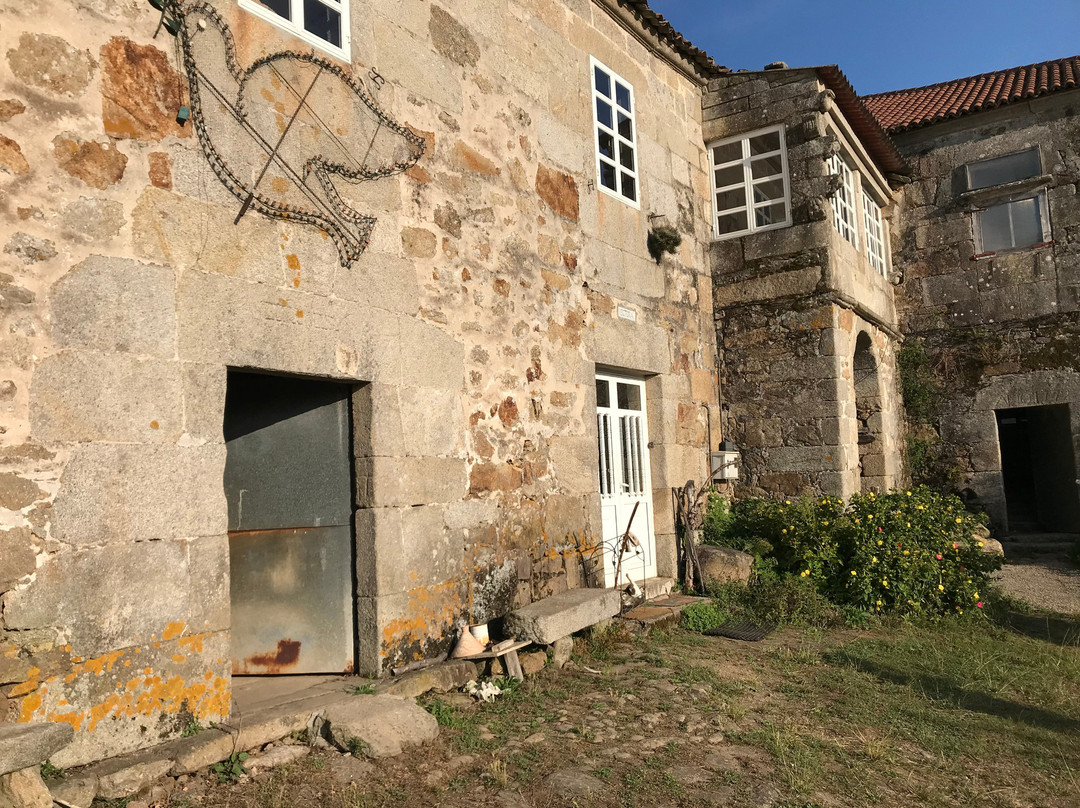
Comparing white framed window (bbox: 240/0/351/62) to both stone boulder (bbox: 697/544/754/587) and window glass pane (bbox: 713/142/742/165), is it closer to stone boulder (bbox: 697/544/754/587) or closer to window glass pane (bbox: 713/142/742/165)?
stone boulder (bbox: 697/544/754/587)

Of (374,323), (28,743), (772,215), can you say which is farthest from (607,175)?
(28,743)

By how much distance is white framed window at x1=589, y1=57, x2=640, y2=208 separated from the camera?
7330 millimetres

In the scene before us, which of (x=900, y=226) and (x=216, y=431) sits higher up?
(x=900, y=226)

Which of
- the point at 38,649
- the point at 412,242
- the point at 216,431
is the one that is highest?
the point at 412,242

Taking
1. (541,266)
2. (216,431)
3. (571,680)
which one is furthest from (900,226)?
(216,431)

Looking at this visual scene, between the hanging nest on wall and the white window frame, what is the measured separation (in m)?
3.81

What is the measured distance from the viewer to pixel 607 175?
7430mm

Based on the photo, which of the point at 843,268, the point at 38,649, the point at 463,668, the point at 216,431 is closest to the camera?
the point at 38,649

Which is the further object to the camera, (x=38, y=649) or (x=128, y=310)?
(x=128, y=310)

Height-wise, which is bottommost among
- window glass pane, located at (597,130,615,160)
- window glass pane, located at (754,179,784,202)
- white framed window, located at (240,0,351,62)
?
white framed window, located at (240,0,351,62)

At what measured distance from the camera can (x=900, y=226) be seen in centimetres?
1176

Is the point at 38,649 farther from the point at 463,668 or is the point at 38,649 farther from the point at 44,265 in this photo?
the point at 463,668

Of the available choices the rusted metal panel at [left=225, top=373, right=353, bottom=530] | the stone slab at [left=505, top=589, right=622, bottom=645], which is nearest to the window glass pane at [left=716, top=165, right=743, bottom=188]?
the stone slab at [left=505, top=589, right=622, bottom=645]

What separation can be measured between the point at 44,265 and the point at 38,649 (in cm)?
152
